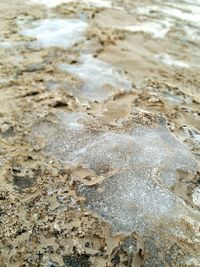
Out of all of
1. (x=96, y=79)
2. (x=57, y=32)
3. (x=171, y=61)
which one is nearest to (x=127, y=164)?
(x=96, y=79)

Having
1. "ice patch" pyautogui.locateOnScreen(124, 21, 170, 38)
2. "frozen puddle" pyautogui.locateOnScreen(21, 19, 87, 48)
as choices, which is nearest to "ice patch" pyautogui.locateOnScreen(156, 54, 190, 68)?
"ice patch" pyautogui.locateOnScreen(124, 21, 170, 38)

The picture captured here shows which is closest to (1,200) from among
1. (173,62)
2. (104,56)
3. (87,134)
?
(87,134)

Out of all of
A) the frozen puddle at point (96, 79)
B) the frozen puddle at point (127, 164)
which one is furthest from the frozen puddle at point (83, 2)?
the frozen puddle at point (127, 164)

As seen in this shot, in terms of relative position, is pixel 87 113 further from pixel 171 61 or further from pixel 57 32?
pixel 57 32

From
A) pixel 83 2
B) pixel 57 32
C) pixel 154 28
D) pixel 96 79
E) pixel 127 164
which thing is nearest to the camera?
pixel 127 164

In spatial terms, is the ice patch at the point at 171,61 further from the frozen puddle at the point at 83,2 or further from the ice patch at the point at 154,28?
the frozen puddle at the point at 83,2

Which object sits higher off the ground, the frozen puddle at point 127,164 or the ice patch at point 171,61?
the ice patch at point 171,61

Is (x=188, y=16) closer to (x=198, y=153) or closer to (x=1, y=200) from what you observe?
(x=198, y=153)
